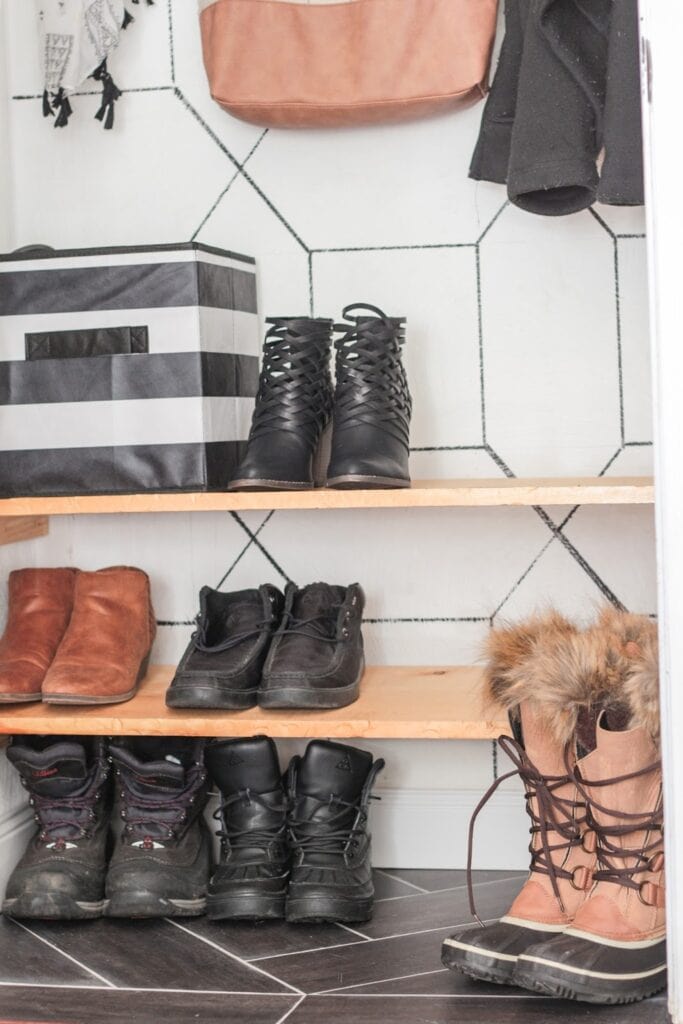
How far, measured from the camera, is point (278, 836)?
68.4 inches

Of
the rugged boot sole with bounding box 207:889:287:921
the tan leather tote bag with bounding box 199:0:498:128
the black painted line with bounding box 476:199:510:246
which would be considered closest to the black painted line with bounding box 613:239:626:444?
the black painted line with bounding box 476:199:510:246

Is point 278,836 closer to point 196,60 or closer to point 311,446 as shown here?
point 311,446

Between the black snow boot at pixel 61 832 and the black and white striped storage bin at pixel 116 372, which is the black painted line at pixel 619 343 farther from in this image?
the black snow boot at pixel 61 832

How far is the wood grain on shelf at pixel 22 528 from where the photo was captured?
6.26 feet

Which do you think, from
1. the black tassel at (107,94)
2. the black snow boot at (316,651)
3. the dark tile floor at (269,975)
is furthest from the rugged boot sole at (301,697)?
the black tassel at (107,94)

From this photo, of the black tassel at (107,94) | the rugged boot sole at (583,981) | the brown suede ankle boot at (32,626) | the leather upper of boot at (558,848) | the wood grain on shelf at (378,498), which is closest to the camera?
the rugged boot sole at (583,981)

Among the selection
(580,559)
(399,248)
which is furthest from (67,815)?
(399,248)

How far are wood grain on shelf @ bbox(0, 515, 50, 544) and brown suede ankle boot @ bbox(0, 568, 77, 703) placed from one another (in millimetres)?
59

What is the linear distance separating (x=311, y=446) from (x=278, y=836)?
22.3 inches

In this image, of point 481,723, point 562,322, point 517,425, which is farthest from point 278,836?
point 562,322

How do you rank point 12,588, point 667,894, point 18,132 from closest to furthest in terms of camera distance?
point 667,894 < point 12,588 < point 18,132

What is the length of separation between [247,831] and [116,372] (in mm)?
693

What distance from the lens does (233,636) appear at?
1807 mm

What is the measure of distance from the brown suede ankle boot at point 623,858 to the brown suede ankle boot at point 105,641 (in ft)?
2.37
